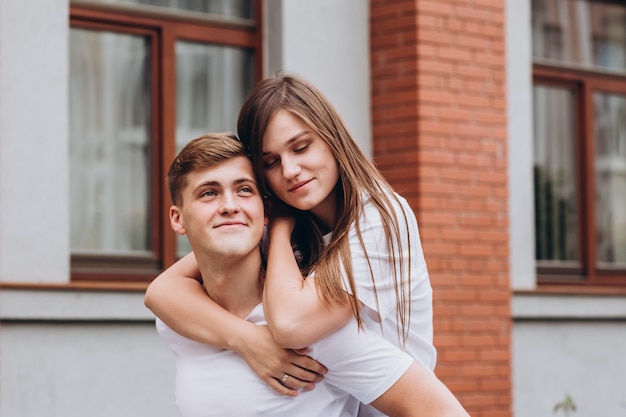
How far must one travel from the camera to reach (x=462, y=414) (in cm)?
361

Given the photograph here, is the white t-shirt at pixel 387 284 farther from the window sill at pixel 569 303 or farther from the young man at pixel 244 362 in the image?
the window sill at pixel 569 303

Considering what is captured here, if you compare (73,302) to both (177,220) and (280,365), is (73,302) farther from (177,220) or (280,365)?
(280,365)

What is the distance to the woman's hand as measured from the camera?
3.64 metres

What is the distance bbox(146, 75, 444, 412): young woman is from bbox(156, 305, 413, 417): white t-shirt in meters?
0.04

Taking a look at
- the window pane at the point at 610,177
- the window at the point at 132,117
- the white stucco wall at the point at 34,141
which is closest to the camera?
the white stucco wall at the point at 34,141

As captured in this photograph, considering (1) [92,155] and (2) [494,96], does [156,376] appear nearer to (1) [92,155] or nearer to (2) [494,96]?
(1) [92,155]

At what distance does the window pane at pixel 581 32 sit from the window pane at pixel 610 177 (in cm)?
28

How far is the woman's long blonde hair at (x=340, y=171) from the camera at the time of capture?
3.70 meters

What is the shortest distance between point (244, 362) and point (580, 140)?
6.54 meters

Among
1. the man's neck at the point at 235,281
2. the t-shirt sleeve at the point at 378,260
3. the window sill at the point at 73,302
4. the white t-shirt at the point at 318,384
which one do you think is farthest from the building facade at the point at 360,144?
the t-shirt sleeve at the point at 378,260

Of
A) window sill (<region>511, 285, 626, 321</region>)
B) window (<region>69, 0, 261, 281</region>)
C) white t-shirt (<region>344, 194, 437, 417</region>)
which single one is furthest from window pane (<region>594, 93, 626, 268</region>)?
white t-shirt (<region>344, 194, 437, 417</region>)

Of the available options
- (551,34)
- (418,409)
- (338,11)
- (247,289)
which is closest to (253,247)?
(247,289)

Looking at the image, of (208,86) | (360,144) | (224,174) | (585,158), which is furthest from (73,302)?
(585,158)

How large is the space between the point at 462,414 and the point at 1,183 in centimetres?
388
